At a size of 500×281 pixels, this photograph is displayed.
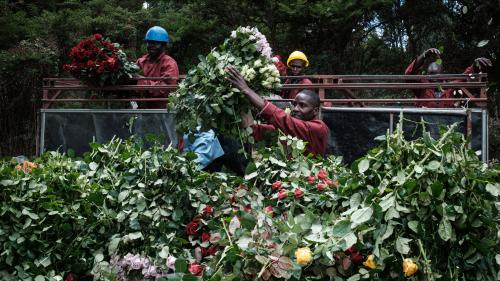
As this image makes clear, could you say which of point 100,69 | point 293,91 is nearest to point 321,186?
point 293,91

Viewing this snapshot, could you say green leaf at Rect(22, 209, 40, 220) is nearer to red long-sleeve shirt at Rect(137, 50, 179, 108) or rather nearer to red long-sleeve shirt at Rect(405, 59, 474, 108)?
red long-sleeve shirt at Rect(137, 50, 179, 108)

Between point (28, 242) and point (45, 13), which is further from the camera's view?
point (45, 13)

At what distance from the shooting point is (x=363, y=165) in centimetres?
283

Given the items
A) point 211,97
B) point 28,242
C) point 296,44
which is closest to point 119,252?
point 28,242

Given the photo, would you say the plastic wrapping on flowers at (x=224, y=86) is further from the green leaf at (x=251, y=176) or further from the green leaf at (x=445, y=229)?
the green leaf at (x=445, y=229)

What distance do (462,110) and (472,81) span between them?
0.86 metres

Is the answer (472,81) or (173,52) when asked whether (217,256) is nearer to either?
(472,81)

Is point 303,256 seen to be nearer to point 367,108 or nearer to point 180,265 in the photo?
point 180,265

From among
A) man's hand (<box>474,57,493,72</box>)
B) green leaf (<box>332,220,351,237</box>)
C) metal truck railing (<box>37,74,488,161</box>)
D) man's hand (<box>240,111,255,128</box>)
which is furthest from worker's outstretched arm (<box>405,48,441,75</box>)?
green leaf (<box>332,220,351,237</box>)

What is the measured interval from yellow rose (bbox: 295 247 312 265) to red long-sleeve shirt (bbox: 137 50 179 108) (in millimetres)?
4144

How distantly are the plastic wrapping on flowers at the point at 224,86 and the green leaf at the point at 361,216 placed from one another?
1466 millimetres

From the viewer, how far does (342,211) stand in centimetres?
299

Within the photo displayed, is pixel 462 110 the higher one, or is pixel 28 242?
pixel 462 110

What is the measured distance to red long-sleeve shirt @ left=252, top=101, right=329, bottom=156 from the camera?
434cm
